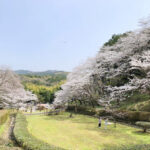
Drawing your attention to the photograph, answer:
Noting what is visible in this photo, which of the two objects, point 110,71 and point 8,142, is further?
point 110,71

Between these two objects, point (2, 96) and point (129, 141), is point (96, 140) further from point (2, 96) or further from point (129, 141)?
point (2, 96)

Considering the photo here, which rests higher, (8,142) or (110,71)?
(110,71)

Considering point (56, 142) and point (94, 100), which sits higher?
point (94, 100)

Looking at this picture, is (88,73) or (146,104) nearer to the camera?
(146,104)

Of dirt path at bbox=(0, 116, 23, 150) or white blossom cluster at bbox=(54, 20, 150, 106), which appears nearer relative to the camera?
dirt path at bbox=(0, 116, 23, 150)

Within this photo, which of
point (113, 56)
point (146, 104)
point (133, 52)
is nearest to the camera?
point (146, 104)

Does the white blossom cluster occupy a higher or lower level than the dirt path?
higher

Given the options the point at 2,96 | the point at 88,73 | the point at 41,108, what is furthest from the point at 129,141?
the point at 41,108

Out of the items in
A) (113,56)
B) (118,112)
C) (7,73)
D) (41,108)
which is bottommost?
(41,108)

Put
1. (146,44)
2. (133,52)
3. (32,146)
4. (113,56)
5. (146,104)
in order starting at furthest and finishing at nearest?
(113,56) < (133,52) < (146,44) < (146,104) < (32,146)

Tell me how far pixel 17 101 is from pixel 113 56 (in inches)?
770

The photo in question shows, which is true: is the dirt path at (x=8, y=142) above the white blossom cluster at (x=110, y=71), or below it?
below

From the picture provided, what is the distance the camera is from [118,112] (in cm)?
1572

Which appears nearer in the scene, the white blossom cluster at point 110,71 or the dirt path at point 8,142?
the dirt path at point 8,142
